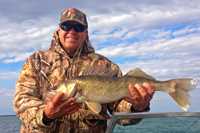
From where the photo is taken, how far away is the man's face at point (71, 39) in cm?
530

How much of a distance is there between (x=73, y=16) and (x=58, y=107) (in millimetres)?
2587

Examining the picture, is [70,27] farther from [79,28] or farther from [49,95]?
[49,95]

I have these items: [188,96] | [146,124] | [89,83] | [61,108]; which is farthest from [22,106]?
[188,96]

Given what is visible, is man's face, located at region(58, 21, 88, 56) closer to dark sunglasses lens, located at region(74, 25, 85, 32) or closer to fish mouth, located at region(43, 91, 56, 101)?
dark sunglasses lens, located at region(74, 25, 85, 32)

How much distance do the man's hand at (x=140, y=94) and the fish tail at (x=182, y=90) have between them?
512mm

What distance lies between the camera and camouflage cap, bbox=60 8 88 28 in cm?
534

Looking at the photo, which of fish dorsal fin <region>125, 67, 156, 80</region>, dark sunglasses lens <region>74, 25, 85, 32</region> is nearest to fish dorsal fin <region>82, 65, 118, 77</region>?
fish dorsal fin <region>125, 67, 156, 80</region>

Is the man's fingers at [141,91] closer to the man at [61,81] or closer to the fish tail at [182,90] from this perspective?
the man at [61,81]

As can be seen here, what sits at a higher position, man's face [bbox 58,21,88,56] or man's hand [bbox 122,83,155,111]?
man's face [bbox 58,21,88,56]

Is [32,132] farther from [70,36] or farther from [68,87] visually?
[70,36]

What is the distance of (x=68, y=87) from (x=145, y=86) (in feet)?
5.38

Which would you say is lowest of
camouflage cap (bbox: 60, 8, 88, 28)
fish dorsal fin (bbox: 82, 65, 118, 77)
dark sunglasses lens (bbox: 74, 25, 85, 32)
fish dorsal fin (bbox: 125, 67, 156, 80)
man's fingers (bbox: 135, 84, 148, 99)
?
man's fingers (bbox: 135, 84, 148, 99)

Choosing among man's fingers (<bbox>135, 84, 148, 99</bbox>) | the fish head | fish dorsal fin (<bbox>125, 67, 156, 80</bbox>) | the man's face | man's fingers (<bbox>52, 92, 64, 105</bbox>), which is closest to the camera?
man's fingers (<bbox>52, 92, 64, 105</bbox>)

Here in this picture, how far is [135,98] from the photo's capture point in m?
4.38
